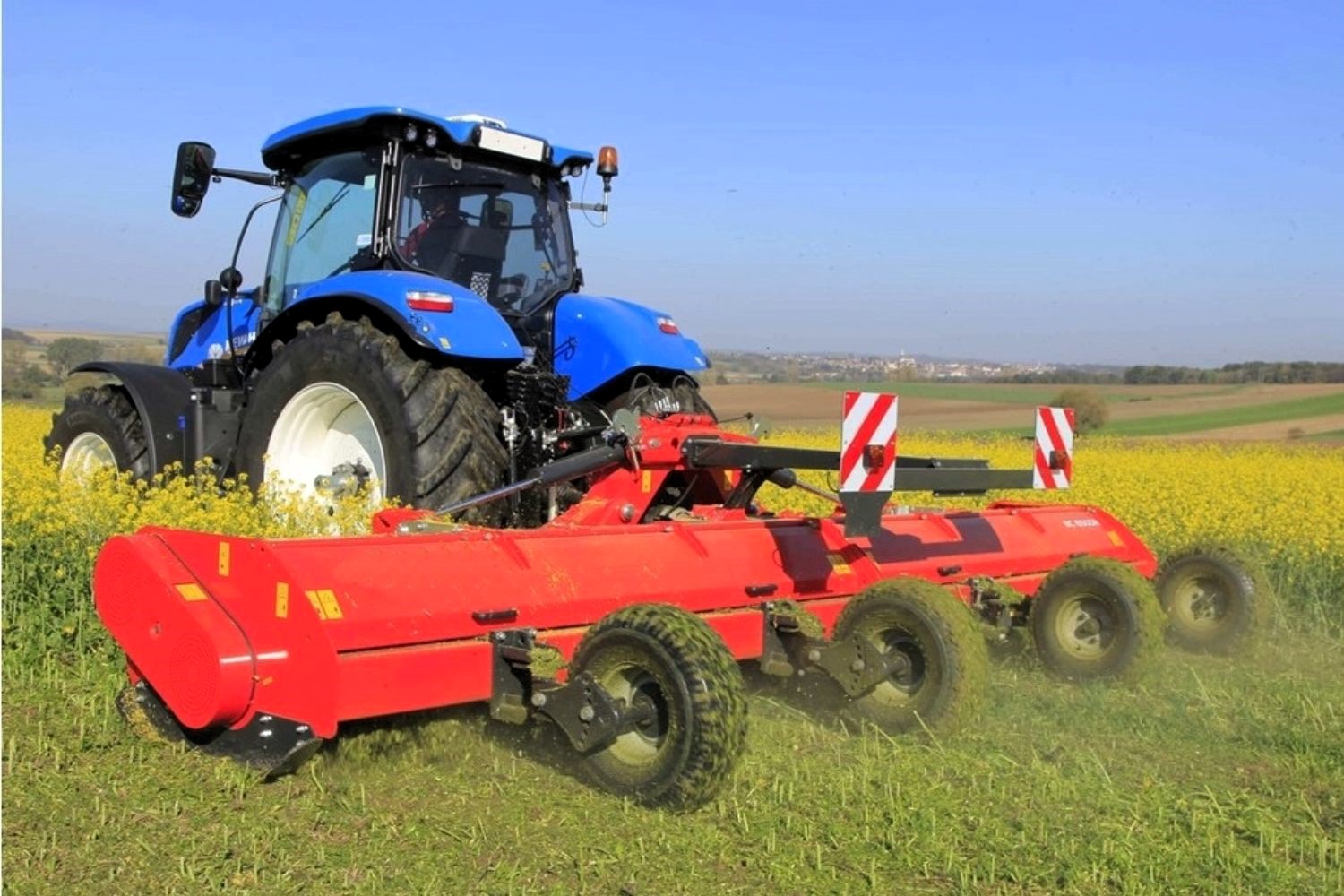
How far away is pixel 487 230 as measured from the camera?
21.9 feet

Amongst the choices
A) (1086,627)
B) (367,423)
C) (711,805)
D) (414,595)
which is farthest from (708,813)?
(367,423)

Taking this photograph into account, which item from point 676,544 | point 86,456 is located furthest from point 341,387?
point 86,456

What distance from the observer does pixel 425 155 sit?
637 centimetres

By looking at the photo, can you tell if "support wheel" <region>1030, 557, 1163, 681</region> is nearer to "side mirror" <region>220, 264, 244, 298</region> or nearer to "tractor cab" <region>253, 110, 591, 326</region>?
"tractor cab" <region>253, 110, 591, 326</region>

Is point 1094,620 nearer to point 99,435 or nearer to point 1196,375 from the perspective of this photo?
point 99,435

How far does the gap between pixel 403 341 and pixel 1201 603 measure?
422 cm

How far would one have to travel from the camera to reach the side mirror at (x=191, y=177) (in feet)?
21.6

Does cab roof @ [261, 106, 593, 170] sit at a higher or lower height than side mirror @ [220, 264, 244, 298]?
higher

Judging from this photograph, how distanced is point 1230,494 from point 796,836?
818cm

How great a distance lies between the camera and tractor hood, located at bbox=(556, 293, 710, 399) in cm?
626

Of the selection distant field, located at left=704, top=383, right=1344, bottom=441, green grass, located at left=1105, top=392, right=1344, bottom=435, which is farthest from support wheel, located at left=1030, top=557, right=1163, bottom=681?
green grass, located at left=1105, top=392, right=1344, bottom=435

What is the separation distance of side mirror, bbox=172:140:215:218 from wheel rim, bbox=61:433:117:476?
1757 mm

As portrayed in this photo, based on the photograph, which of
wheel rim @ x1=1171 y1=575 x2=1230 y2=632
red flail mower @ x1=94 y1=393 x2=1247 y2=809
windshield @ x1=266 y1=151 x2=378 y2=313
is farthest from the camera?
windshield @ x1=266 y1=151 x2=378 y2=313

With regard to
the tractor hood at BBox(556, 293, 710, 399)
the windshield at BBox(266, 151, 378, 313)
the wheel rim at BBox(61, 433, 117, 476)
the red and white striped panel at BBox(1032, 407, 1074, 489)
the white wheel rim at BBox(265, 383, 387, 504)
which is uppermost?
the windshield at BBox(266, 151, 378, 313)
